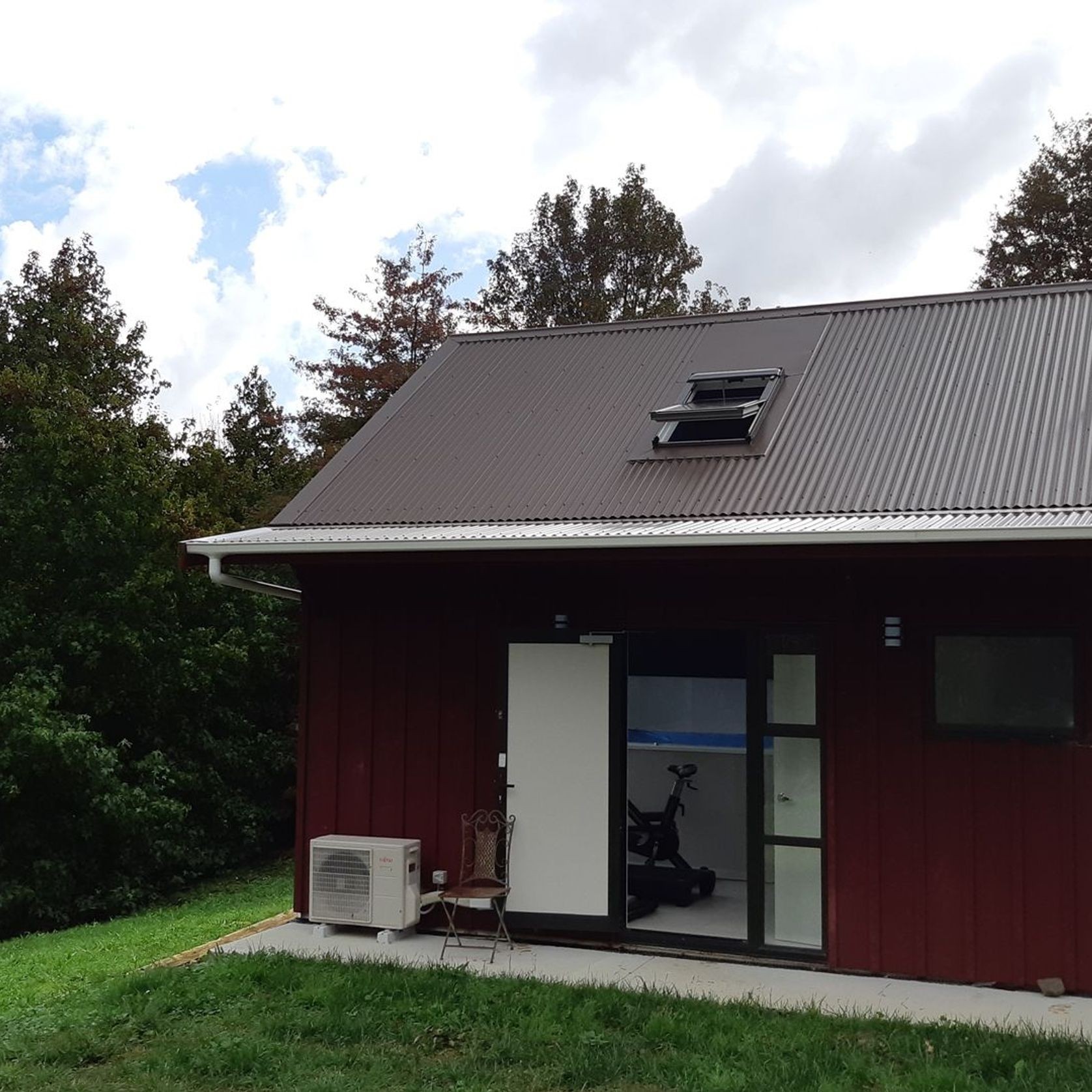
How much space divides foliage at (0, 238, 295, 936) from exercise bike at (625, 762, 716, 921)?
5461 mm

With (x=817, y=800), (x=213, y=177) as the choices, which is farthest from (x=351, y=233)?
(x=817, y=800)

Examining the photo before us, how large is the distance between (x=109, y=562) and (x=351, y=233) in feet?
35.8

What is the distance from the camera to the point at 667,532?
5867 mm

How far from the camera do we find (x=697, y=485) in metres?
6.97

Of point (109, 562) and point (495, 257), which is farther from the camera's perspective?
point (495, 257)

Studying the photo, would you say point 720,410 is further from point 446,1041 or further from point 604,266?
point 604,266

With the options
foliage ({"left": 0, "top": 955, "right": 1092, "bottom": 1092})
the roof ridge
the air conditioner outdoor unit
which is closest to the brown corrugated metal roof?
the roof ridge

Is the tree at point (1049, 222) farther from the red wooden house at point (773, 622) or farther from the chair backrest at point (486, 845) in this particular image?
the chair backrest at point (486, 845)

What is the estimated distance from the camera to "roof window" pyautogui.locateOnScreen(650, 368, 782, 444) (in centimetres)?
754

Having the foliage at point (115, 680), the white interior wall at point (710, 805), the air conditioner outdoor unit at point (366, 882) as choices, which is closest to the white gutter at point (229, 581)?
the air conditioner outdoor unit at point (366, 882)

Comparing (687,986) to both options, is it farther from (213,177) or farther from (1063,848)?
(213,177)

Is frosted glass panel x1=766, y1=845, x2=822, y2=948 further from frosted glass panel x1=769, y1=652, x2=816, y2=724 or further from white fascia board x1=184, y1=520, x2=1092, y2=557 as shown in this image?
white fascia board x1=184, y1=520, x2=1092, y2=557

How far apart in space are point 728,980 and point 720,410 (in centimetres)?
346

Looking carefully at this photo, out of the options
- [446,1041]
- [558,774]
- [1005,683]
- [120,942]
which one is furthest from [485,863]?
[120,942]
